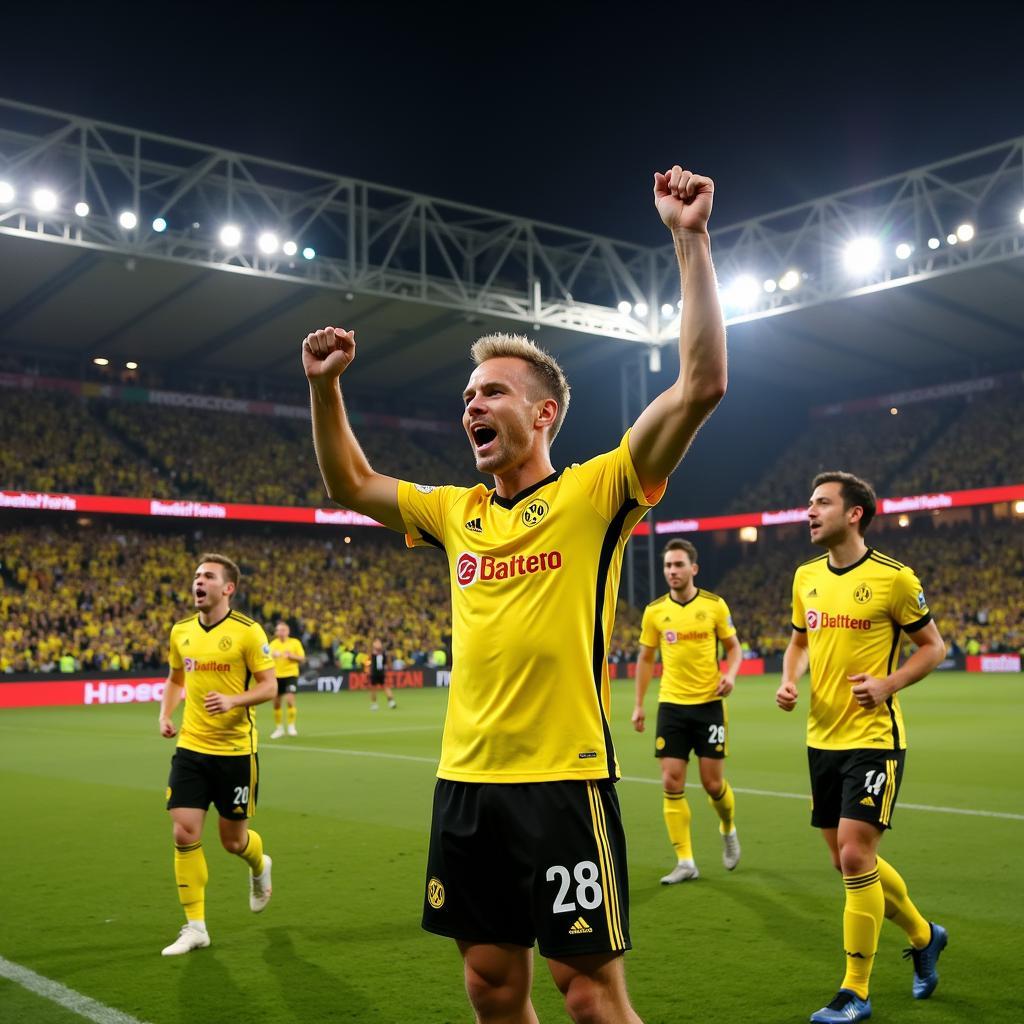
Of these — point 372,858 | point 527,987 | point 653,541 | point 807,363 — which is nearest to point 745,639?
point 653,541

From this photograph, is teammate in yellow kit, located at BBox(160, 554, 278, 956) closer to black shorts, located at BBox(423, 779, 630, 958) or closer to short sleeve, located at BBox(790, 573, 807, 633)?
short sleeve, located at BBox(790, 573, 807, 633)

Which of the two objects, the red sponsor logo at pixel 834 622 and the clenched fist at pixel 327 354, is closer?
the clenched fist at pixel 327 354

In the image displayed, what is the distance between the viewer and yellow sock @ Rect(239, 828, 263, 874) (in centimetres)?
738

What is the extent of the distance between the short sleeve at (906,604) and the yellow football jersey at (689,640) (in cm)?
315

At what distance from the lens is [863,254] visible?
36.9m

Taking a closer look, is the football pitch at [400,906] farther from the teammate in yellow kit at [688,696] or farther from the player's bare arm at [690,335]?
the player's bare arm at [690,335]

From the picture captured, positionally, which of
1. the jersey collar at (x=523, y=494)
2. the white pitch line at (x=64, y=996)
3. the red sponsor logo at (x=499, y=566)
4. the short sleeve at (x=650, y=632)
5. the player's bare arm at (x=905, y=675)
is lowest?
the white pitch line at (x=64, y=996)

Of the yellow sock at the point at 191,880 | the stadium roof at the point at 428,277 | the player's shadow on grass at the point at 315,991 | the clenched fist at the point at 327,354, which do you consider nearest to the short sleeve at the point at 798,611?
the player's shadow on grass at the point at 315,991

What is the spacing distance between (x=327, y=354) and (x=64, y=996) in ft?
13.5

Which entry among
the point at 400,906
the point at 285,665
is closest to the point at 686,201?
the point at 400,906

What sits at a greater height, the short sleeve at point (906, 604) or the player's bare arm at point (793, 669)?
the short sleeve at point (906, 604)

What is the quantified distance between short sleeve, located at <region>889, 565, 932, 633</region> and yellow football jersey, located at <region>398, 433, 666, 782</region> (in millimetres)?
2995

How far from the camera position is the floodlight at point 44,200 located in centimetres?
2995

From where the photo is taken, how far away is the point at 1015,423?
47.7m
